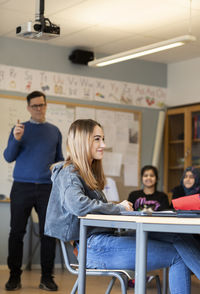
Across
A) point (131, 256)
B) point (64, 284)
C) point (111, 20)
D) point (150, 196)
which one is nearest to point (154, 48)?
point (111, 20)

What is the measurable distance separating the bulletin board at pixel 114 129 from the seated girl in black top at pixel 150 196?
3.26 ft

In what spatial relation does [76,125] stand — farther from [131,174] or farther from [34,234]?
[131,174]

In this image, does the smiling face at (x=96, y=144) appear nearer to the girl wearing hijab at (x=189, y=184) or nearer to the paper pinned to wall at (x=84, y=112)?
the girl wearing hijab at (x=189, y=184)

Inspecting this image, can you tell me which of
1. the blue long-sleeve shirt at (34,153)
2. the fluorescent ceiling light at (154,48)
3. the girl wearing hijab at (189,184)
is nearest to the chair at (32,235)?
the blue long-sleeve shirt at (34,153)

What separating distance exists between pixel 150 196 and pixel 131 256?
2.92m

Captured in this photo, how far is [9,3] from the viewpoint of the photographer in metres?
4.83

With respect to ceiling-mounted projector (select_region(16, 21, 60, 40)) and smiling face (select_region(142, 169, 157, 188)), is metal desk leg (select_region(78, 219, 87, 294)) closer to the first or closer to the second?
ceiling-mounted projector (select_region(16, 21, 60, 40))

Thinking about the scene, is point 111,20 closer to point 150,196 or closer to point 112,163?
point 150,196

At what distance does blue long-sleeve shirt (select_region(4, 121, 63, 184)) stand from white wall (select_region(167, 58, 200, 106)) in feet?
8.06

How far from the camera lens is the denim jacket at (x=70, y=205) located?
8.13 ft

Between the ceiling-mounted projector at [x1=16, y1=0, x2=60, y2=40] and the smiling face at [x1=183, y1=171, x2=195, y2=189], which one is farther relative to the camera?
the smiling face at [x1=183, y1=171, x2=195, y2=189]

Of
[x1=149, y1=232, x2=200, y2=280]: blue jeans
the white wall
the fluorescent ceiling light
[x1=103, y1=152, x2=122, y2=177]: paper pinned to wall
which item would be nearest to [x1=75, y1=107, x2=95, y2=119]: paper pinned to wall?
[x1=103, y1=152, x2=122, y2=177]: paper pinned to wall

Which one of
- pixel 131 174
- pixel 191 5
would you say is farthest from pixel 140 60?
pixel 191 5

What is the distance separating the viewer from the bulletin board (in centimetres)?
617
